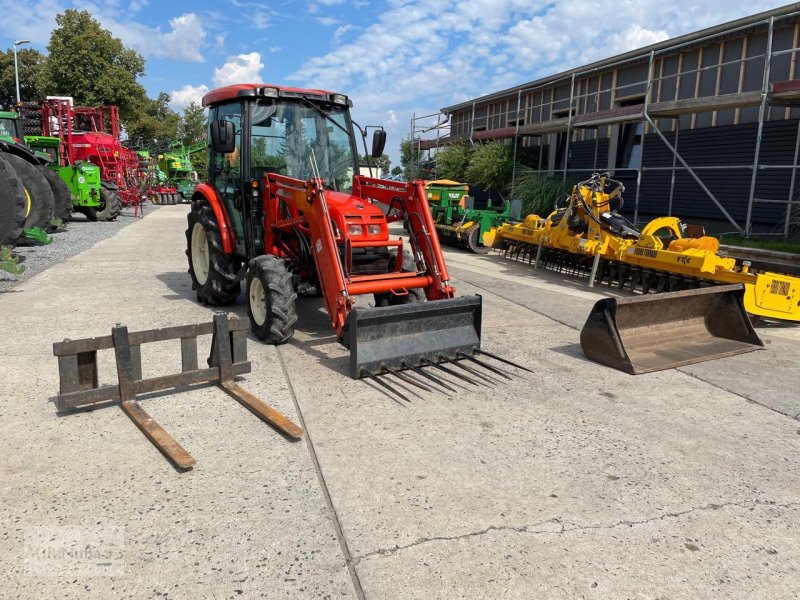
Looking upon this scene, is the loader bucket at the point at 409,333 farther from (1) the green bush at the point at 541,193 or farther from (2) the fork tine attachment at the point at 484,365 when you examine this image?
(1) the green bush at the point at 541,193

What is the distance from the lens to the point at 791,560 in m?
2.75

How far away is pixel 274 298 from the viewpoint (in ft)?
18.4

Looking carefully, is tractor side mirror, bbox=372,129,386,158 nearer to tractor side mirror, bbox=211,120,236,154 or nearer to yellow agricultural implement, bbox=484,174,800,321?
tractor side mirror, bbox=211,120,236,154

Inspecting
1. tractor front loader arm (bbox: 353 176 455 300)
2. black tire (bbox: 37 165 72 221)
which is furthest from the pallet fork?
black tire (bbox: 37 165 72 221)

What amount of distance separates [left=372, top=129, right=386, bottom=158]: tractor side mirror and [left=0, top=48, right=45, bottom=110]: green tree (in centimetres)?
4084

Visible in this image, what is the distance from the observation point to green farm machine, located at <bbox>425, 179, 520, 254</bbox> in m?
14.7

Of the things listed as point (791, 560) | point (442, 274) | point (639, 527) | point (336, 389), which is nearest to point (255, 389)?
point (336, 389)

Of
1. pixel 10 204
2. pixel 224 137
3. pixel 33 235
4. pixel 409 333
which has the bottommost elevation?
pixel 409 333

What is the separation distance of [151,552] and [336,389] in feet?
7.17

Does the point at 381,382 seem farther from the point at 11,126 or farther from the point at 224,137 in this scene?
the point at 11,126

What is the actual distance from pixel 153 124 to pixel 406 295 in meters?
41.2

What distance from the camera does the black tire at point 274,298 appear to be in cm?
561

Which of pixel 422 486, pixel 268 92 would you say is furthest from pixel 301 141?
pixel 422 486

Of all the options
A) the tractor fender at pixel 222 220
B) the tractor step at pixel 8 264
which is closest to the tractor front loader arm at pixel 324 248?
the tractor fender at pixel 222 220
